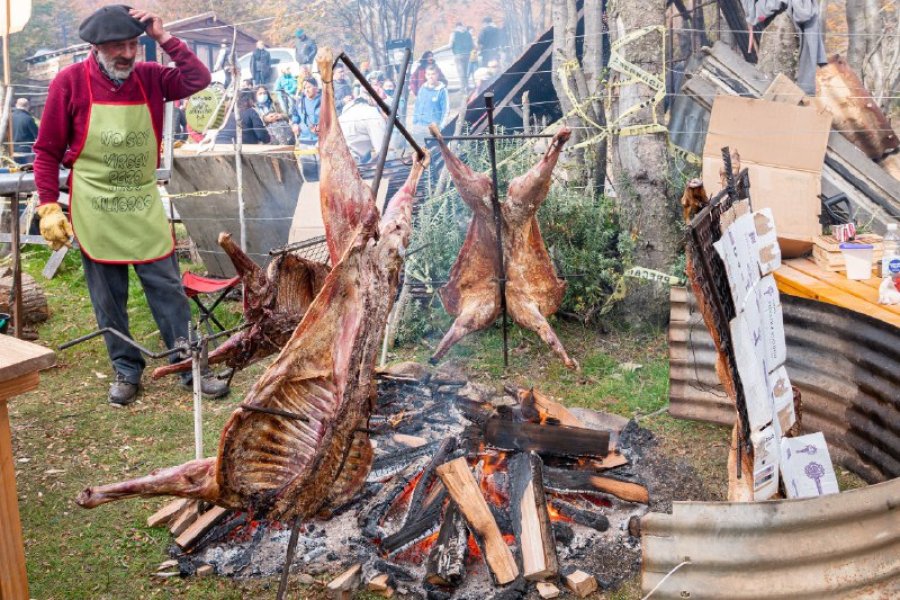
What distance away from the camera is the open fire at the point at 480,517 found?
3430mm

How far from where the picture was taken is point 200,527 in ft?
12.4

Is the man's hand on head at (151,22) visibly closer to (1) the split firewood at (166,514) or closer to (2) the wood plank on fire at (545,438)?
(1) the split firewood at (166,514)

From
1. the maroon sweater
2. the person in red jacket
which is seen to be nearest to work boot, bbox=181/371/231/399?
the person in red jacket

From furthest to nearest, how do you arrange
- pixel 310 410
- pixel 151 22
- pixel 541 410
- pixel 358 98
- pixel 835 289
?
pixel 358 98 < pixel 151 22 < pixel 835 289 < pixel 541 410 < pixel 310 410

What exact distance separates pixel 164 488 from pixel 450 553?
4.27 ft

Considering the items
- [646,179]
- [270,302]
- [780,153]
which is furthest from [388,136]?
[780,153]

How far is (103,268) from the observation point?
5590 mm

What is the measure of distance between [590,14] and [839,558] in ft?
24.2

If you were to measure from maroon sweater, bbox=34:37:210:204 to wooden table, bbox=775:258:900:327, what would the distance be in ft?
14.5

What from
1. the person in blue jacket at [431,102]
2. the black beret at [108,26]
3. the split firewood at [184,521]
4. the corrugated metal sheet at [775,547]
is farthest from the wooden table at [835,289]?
the person in blue jacket at [431,102]

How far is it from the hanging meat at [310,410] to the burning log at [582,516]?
126 centimetres

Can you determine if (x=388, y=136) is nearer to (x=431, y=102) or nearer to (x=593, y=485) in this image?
(x=593, y=485)

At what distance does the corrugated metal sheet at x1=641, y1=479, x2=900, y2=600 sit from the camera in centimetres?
260

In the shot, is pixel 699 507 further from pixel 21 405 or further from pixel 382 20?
pixel 382 20
